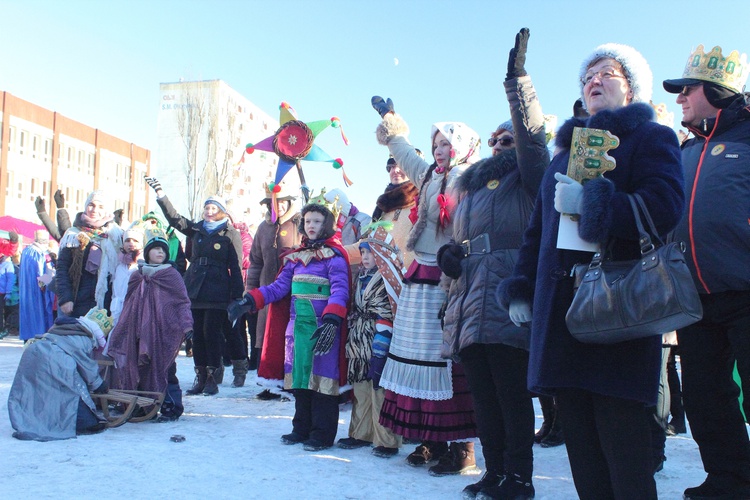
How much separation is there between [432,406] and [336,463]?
0.69 m

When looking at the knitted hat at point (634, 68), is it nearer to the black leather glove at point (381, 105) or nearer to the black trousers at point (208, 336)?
the black leather glove at point (381, 105)

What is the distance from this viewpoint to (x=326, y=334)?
4250mm

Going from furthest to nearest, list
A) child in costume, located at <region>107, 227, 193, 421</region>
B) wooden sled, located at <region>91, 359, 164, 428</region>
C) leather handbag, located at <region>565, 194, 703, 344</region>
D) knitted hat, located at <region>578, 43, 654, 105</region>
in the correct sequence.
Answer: child in costume, located at <region>107, 227, 193, 421</region> < wooden sled, located at <region>91, 359, 164, 428</region> < knitted hat, located at <region>578, 43, 654, 105</region> < leather handbag, located at <region>565, 194, 703, 344</region>

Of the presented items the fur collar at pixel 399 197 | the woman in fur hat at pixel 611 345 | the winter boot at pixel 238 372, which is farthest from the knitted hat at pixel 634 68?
the winter boot at pixel 238 372

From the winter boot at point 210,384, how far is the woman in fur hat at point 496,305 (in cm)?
365

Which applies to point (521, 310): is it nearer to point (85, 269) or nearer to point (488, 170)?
point (488, 170)

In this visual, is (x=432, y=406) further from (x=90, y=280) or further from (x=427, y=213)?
(x=90, y=280)

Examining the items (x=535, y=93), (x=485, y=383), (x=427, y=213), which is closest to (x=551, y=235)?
(x=535, y=93)

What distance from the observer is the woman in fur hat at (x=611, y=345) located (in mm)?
2006

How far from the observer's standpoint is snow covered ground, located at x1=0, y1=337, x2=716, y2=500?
3.30 m

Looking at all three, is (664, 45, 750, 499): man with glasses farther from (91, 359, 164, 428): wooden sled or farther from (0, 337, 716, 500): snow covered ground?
(91, 359, 164, 428): wooden sled

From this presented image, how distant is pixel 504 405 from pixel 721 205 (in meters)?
1.33

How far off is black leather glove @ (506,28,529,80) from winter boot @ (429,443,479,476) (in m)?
2.18

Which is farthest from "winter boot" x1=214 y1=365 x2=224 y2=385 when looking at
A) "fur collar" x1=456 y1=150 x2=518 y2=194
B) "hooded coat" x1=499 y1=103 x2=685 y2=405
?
"hooded coat" x1=499 y1=103 x2=685 y2=405
